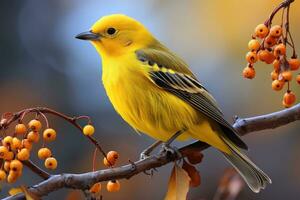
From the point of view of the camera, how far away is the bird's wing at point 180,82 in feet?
11.1

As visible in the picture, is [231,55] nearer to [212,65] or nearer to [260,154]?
[212,65]

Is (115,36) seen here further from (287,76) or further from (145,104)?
(287,76)

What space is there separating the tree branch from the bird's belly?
0.34 metres

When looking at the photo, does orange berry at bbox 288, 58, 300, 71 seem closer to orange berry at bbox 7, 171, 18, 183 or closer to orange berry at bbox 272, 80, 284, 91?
orange berry at bbox 272, 80, 284, 91

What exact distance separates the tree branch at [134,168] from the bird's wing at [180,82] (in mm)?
363

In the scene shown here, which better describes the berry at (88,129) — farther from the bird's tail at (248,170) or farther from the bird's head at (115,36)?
the bird's head at (115,36)

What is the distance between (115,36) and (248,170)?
108 cm

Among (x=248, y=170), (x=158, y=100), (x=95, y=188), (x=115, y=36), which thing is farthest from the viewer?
(x=115, y=36)

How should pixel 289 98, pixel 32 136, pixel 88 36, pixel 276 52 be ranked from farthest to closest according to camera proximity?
pixel 88 36, pixel 289 98, pixel 276 52, pixel 32 136

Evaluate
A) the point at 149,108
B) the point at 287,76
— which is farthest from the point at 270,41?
the point at 149,108

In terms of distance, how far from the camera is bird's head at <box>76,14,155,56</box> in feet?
11.7

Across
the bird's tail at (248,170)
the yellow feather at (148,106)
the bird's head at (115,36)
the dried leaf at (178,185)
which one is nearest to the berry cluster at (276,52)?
the dried leaf at (178,185)

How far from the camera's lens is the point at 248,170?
3.25m

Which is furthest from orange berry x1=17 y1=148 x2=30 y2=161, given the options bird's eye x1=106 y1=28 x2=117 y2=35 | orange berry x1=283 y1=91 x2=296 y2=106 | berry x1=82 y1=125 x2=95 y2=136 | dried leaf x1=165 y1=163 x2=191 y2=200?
bird's eye x1=106 y1=28 x2=117 y2=35
